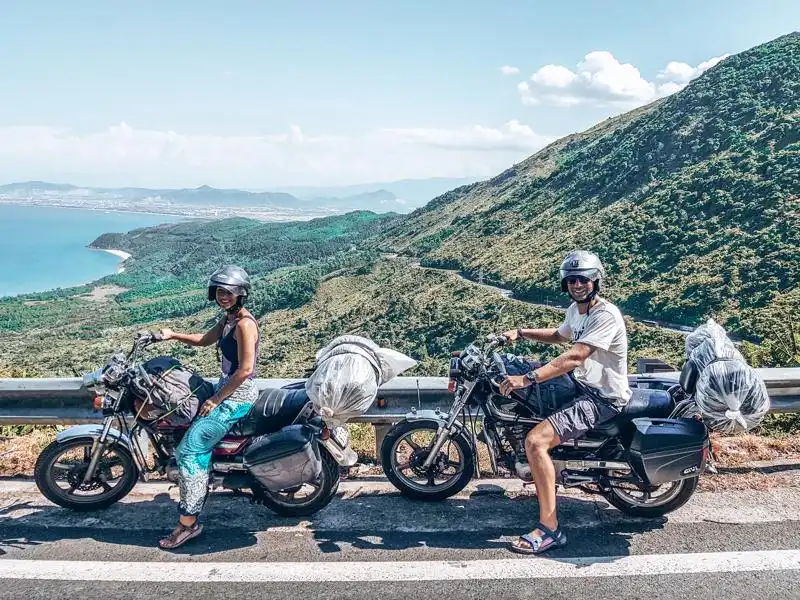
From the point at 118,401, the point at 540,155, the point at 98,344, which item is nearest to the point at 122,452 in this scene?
the point at 118,401

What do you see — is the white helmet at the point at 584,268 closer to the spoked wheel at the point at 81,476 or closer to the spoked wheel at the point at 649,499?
the spoked wheel at the point at 649,499

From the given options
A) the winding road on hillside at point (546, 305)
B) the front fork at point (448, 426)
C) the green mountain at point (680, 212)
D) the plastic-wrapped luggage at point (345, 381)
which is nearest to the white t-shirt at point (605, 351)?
the front fork at point (448, 426)

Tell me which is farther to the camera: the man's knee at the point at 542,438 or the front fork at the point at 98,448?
the front fork at the point at 98,448

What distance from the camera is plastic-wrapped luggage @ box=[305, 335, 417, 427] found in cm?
483

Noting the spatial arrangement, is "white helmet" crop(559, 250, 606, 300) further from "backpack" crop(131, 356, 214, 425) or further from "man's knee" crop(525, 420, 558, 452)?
"backpack" crop(131, 356, 214, 425)

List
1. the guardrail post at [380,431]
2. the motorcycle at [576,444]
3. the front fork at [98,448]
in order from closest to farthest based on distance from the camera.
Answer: the motorcycle at [576,444] < the front fork at [98,448] < the guardrail post at [380,431]

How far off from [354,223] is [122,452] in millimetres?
192996

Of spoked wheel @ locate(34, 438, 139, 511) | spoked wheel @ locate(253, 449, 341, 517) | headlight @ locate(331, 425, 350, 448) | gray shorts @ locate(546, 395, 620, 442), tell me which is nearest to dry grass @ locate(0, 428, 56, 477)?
spoked wheel @ locate(34, 438, 139, 511)

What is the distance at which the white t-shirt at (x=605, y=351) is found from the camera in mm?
4609

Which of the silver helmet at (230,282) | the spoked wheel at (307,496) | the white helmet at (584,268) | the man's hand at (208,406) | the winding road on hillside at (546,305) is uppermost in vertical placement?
the white helmet at (584,268)

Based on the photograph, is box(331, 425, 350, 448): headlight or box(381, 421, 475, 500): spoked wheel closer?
box(331, 425, 350, 448): headlight

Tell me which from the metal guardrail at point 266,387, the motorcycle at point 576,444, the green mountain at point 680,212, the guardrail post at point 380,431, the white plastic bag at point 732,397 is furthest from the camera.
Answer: the green mountain at point 680,212

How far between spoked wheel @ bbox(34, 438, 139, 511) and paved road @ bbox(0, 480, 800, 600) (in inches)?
4.1

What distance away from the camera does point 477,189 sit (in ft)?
445
